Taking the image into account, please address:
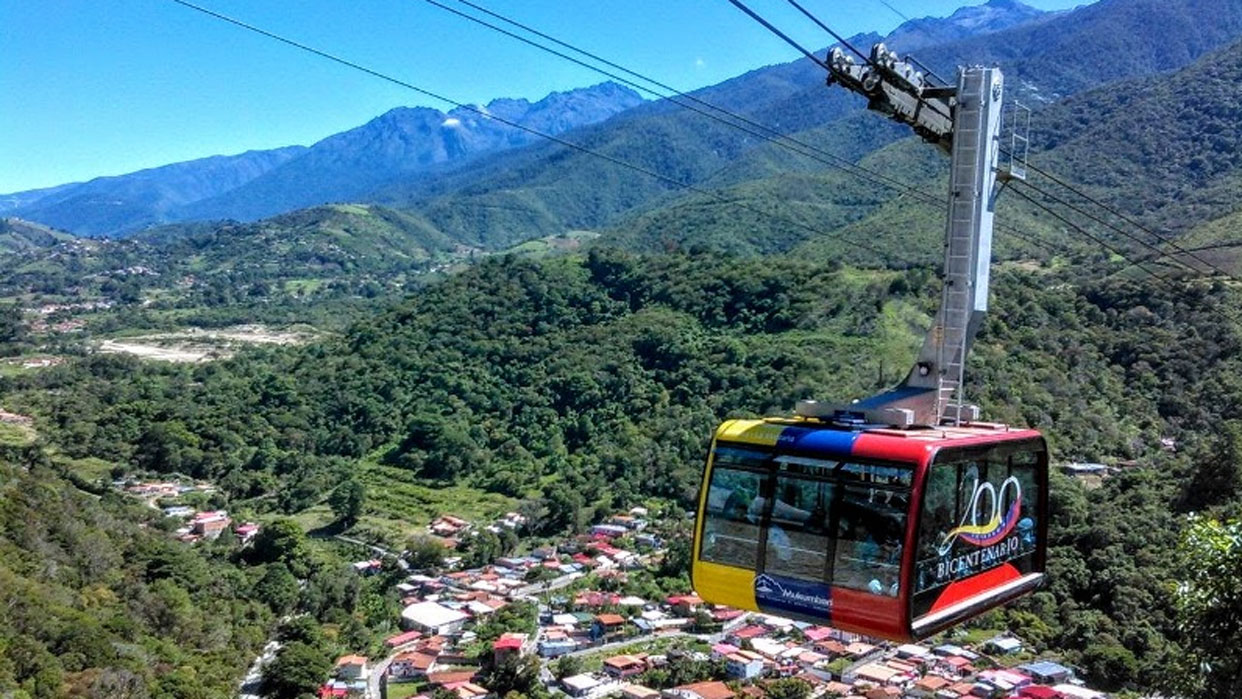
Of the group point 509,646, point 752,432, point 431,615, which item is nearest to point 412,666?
point 509,646

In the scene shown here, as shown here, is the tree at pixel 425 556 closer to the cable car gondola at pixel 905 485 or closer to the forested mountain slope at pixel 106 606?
the forested mountain slope at pixel 106 606

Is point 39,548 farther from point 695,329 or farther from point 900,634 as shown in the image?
point 695,329

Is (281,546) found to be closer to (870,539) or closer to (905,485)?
(870,539)

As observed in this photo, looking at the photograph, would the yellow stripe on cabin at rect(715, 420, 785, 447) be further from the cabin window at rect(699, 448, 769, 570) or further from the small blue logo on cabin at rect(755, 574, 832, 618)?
the small blue logo on cabin at rect(755, 574, 832, 618)

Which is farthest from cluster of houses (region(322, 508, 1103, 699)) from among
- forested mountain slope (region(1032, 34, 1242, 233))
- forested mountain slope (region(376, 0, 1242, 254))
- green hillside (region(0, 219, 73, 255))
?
green hillside (region(0, 219, 73, 255))

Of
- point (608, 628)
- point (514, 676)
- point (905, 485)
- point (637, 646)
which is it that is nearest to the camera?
point (905, 485)
